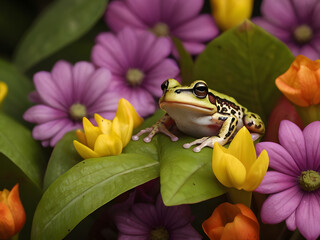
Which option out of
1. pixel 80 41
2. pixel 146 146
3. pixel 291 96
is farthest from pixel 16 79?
pixel 291 96

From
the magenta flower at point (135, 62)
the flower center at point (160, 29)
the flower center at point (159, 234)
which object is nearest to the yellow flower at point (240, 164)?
the flower center at point (159, 234)

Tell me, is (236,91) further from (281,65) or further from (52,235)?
(52,235)

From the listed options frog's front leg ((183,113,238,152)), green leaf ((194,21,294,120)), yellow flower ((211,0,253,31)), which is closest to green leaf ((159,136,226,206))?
frog's front leg ((183,113,238,152))

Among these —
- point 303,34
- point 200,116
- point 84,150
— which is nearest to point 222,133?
point 200,116

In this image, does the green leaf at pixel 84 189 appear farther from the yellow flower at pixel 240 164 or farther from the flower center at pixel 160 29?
the flower center at pixel 160 29

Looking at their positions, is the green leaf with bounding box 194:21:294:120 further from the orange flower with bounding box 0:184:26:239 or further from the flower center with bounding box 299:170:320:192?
the orange flower with bounding box 0:184:26:239

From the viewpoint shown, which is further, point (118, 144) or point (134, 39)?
point (134, 39)

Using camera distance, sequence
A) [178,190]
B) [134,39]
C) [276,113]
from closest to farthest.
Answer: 1. [178,190]
2. [276,113]
3. [134,39]
